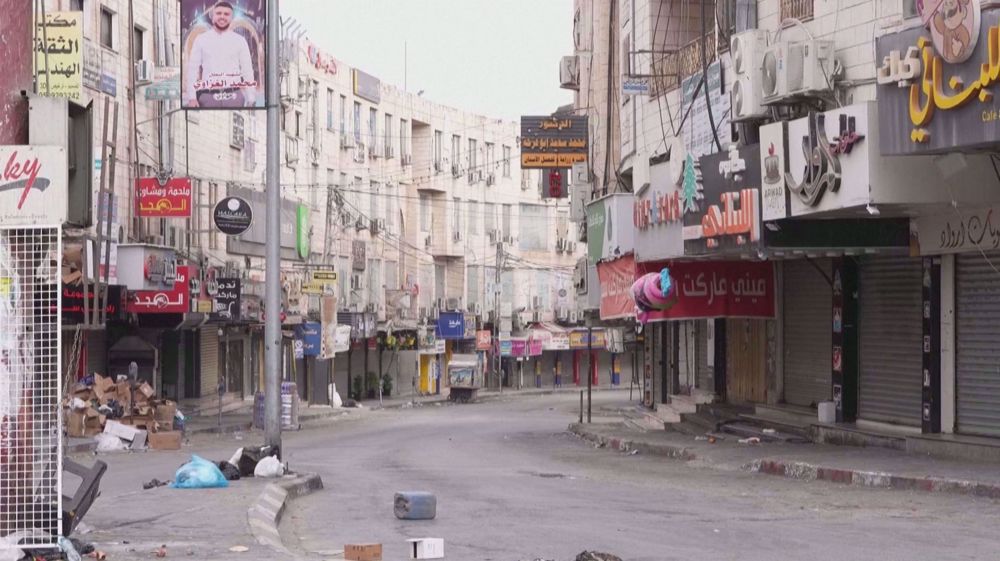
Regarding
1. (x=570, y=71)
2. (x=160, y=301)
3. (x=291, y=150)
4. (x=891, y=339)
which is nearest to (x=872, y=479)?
(x=891, y=339)

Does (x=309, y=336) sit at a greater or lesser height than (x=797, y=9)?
lesser

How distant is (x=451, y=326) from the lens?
76.0m

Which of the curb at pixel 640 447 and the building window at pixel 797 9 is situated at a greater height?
the building window at pixel 797 9

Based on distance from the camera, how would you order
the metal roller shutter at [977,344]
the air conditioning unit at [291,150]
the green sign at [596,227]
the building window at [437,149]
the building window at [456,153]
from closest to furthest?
1. the metal roller shutter at [977,344]
2. the green sign at [596,227]
3. the air conditioning unit at [291,150]
4. the building window at [437,149]
5. the building window at [456,153]

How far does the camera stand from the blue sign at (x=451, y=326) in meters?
75.4

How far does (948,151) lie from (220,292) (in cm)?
2992

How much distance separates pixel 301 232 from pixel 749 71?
3102cm

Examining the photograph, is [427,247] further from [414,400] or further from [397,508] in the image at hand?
[397,508]

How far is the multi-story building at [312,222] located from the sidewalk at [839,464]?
32.3ft

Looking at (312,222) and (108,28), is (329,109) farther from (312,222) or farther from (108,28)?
(108,28)

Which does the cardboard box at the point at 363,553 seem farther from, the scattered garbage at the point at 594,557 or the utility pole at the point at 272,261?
the utility pole at the point at 272,261

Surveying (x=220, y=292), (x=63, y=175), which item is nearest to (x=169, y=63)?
(x=220, y=292)

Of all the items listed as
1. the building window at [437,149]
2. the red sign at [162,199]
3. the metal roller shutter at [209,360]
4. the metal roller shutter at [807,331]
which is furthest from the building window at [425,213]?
the metal roller shutter at [807,331]

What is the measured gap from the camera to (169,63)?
42.3 m
